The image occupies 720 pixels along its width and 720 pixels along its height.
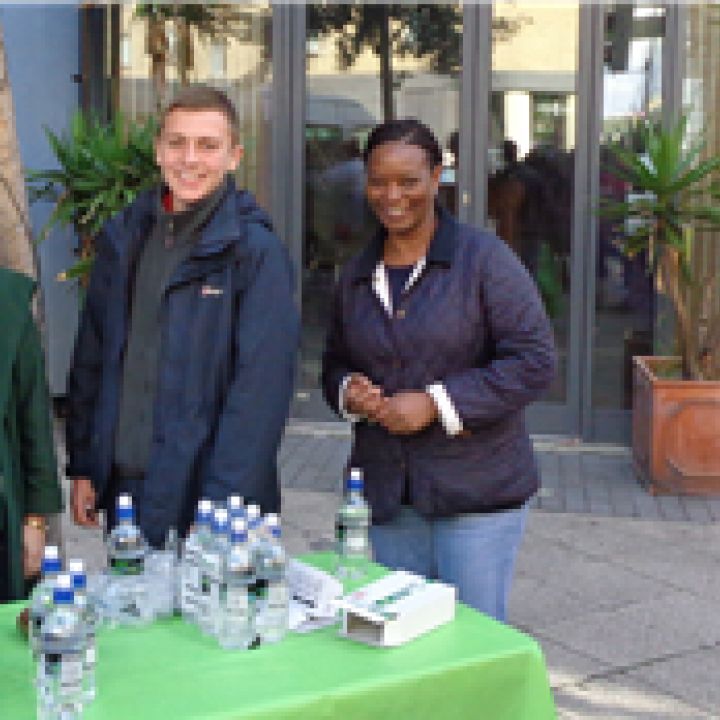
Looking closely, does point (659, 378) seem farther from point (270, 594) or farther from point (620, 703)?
point (270, 594)

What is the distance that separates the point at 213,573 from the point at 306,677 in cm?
36

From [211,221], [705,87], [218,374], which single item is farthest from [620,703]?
[705,87]

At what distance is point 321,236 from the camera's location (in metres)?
9.25

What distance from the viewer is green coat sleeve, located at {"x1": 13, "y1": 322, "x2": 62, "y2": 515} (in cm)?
324

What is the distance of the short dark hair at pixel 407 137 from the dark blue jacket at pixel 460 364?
0.61ft

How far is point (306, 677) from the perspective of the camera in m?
2.68

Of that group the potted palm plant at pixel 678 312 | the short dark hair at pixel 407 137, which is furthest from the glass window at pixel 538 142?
the short dark hair at pixel 407 137

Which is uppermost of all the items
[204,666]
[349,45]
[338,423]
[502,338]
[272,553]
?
[349,45]

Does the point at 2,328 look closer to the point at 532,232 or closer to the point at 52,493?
the point at 52,493

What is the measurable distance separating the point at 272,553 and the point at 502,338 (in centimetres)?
97

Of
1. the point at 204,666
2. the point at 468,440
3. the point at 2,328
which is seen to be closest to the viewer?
the point at 204,666

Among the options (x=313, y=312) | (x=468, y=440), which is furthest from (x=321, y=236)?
(x=468, y=440)

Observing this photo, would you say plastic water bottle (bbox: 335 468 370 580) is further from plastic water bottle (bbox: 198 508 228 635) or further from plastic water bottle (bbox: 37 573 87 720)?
plastic water bottle (bbox: 37 573 87 720)

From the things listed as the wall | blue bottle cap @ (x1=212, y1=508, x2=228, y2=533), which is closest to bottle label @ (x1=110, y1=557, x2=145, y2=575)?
blue bottle cap @ (x1=212, y1=508, x2=228, y2=533)
